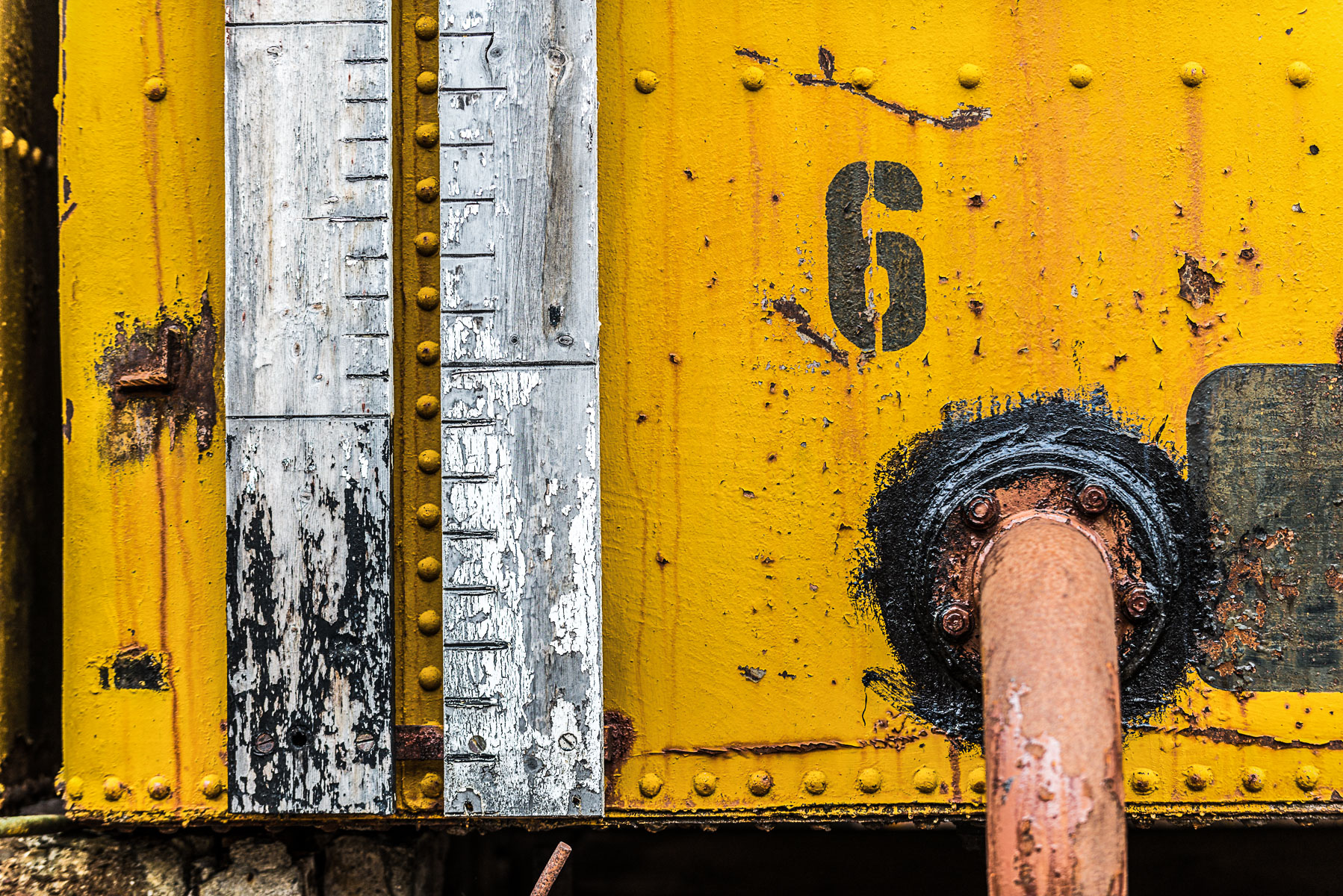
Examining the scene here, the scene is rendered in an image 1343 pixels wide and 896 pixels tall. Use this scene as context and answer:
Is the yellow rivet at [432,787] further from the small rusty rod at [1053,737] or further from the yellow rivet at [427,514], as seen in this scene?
the small rusty rod at [1053,737]

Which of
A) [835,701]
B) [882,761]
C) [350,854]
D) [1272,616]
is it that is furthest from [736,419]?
[350,854]

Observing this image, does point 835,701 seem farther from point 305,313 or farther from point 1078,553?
point 305,313

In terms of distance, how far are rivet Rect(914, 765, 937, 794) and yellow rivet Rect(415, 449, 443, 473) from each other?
2.89 ft

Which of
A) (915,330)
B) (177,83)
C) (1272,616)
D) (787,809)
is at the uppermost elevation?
(177,83)

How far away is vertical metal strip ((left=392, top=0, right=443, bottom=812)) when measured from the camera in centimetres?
129

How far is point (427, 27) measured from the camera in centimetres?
131

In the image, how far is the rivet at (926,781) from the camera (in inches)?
50.1

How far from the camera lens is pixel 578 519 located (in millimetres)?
1239

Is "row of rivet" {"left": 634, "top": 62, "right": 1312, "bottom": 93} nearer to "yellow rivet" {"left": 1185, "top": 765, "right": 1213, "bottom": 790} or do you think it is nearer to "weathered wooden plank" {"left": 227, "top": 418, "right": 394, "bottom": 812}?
"weathered wooden plank" {"left": 227, "top": 418, "right": 394, "bottom": 812}

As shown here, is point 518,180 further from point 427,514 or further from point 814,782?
point 814,782

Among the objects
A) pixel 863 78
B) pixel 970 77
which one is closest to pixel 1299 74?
pixel 970 77

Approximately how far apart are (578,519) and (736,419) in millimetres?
288

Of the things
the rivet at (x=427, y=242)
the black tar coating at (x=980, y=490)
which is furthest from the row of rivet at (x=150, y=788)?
the black tar coating at (x=980, y=490)

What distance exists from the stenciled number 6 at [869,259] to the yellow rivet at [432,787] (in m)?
0.93
